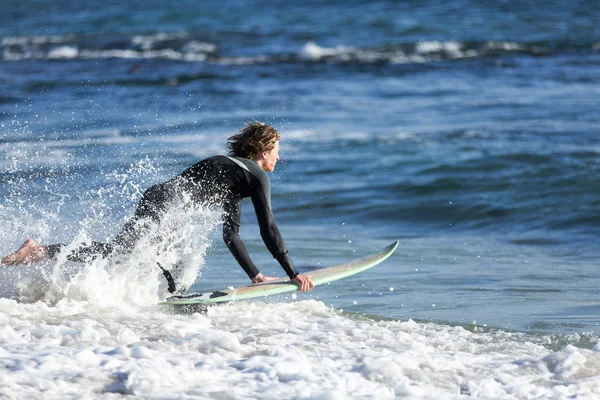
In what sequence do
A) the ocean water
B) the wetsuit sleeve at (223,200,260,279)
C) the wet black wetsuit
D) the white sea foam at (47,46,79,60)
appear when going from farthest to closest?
the white sea foam at (47,46,79,60)
the wetsuit sleeve at (223,200,260,279)
the wet black wetsuit
the ocean water

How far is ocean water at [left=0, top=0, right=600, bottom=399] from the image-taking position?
5613mm

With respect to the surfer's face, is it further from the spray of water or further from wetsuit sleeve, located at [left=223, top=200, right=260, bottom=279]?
the spray of water

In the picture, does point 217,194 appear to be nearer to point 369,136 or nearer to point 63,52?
point 369,136

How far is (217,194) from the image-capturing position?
742cm

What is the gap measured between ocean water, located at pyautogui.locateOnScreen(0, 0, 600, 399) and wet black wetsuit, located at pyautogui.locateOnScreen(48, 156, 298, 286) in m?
0.15

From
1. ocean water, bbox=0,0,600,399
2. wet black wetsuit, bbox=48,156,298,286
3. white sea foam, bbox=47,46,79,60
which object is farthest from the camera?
white sea foam, bbox=47,46,79,60

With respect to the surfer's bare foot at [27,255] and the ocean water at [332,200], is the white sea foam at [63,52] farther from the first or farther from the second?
the surfer's bare foot at [27,255]

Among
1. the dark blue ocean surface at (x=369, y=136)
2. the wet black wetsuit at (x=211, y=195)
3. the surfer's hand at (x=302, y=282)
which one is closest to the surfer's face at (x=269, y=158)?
the wet black wetsuit at (x=211, y=195)

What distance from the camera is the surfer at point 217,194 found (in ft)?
23.9

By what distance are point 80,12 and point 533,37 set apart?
19.7 metres

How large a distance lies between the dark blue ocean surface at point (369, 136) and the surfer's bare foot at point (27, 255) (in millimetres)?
1155

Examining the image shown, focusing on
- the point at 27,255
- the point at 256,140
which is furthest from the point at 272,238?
the point at 27,255

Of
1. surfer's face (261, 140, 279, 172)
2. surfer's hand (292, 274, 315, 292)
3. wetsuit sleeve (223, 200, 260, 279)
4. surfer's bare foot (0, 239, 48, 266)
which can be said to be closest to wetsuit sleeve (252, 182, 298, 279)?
surfer's hand (292, 274, 315, 292)

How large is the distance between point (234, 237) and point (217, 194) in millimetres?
369
